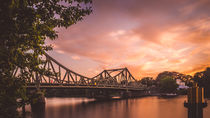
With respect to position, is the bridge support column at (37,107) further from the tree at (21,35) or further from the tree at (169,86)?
the tree at (169,86)

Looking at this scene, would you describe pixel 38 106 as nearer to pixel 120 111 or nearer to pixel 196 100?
pixel 120 111

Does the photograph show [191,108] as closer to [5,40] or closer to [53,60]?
[5,40]

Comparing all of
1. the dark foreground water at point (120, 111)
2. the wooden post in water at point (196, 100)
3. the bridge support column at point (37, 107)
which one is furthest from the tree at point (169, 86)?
the bridge support column at point (37, 107)

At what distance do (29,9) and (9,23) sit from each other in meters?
0.96

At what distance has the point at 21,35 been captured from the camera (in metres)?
7.08

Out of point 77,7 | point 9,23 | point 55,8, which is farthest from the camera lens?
point 77,7

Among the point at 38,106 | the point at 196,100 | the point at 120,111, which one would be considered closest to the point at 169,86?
the point at 196,100

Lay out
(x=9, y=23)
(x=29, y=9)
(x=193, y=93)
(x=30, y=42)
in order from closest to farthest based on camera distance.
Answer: (x=9, y=23)
(x=29, y=9)
(x=30, y=42)
(x=193, y=93)

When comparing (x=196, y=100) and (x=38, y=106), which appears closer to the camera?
(x=196, y=100)

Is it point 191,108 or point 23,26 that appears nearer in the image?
point 23,26

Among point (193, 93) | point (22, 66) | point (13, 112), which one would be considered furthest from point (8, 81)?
point (193, 93)

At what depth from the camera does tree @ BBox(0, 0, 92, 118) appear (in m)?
6.30

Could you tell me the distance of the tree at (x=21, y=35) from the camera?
20.7ft

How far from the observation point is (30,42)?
283 inches
